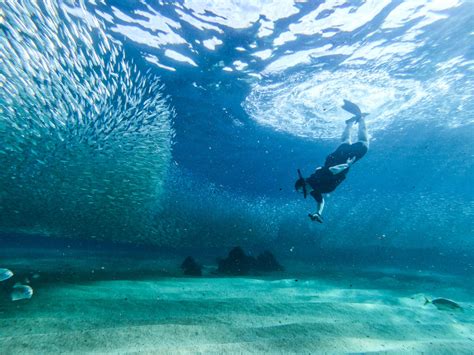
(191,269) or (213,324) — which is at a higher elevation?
(191,269)

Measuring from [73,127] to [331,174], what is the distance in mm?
10881

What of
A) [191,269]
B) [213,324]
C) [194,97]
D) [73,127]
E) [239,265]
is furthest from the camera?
[194,97]

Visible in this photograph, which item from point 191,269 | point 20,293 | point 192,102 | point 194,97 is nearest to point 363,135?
Answer: point 191,269

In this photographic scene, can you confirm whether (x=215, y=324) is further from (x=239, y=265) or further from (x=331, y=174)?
(x=239, y=265)

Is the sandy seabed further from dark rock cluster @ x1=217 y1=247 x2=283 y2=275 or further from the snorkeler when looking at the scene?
dark rock cluster @ x1=217 y1=247 x2=283 y2=275

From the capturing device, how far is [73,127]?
1166 cm

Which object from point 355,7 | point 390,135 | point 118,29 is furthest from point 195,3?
point 390,135

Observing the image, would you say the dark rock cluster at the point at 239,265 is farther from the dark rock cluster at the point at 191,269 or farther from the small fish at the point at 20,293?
the small fish at the point at 20,293

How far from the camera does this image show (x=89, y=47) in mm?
10617

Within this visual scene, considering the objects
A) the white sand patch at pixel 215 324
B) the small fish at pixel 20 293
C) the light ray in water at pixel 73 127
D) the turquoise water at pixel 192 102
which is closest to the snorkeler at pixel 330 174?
the white sand patch at pixel 215 324

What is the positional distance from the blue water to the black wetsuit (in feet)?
18.6

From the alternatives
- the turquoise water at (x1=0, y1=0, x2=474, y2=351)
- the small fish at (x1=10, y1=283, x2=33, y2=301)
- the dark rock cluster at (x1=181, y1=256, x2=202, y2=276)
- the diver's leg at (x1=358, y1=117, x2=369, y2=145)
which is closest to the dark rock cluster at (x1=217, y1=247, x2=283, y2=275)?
the dark rock cluster at (x1=181, y1=256, x2=202, y2=276)

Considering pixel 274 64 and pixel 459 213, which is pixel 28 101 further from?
pixel 459 213

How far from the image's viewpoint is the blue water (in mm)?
10031
